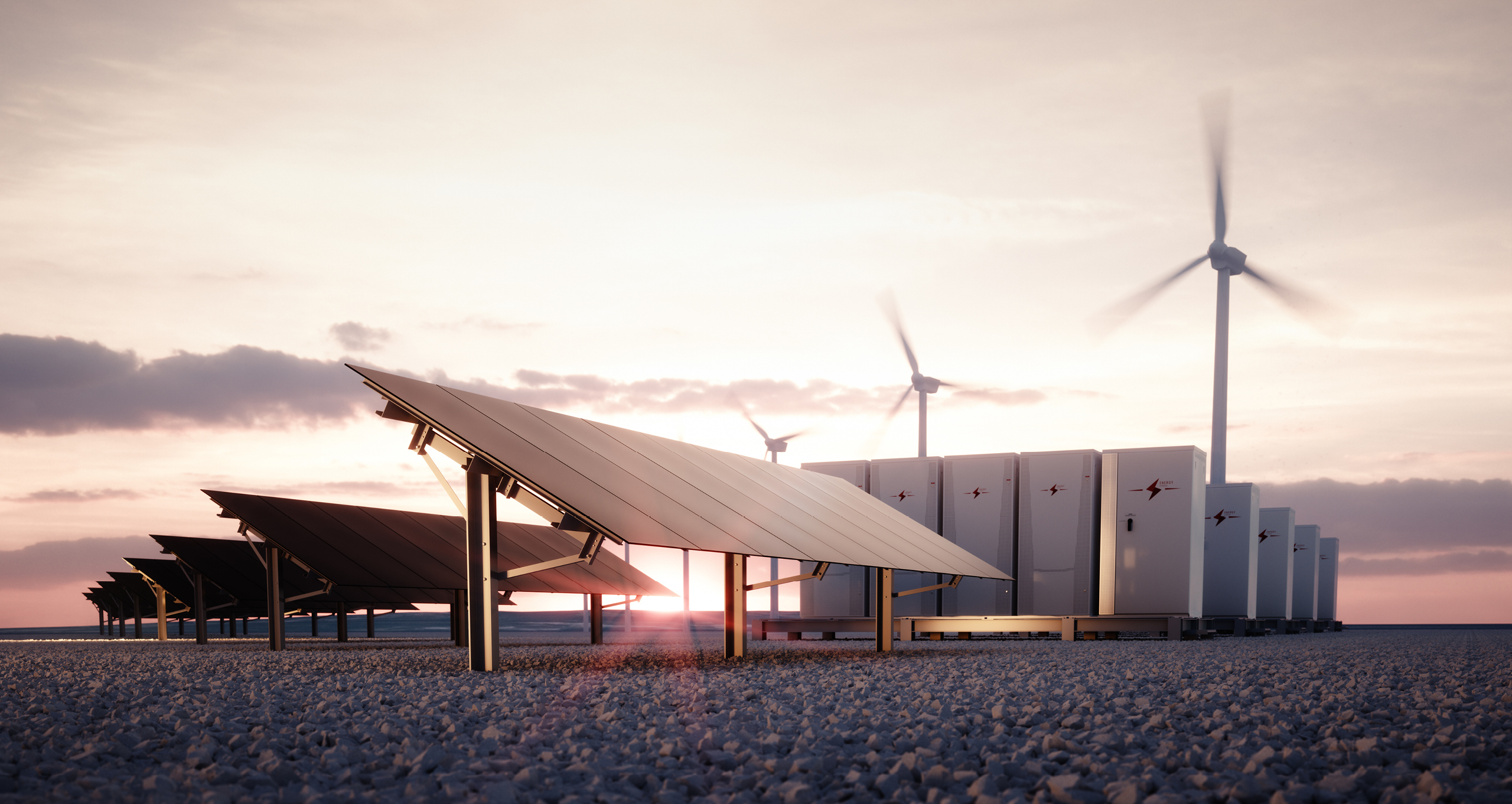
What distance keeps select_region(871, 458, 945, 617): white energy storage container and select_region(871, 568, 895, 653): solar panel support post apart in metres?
10.0

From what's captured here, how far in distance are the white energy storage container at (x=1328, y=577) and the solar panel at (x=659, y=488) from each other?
118 feet

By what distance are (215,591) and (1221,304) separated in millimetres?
37267

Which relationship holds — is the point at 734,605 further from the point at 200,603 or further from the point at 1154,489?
the point at 200,603

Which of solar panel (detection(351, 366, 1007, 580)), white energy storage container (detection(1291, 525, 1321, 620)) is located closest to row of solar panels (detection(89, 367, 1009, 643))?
solar panel (detection(351, 366, 1007, 580))

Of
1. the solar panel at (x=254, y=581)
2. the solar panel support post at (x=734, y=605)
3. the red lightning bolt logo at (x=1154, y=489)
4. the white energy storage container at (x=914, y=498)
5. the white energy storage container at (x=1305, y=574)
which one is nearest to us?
the solar panel support post at (x=734, y=605)

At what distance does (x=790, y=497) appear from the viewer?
18.9m

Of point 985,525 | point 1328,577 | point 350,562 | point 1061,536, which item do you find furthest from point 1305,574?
point 350,562

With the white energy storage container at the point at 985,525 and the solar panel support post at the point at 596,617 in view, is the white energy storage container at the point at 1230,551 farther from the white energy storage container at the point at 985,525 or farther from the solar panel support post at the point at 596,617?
the solar panel support post at the point at 596,617

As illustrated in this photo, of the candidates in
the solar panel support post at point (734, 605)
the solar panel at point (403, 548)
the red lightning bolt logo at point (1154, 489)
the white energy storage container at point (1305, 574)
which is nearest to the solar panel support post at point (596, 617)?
the solar panel at point (403, 548)

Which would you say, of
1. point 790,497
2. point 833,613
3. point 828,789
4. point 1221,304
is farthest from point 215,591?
point 1221,304

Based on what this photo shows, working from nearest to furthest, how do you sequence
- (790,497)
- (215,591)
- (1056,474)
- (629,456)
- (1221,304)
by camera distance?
(629,456), (790,497), (1056,474), (215,591), (1221,304)

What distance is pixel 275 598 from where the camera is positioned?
2083 cm

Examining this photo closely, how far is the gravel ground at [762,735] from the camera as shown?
5.61 m

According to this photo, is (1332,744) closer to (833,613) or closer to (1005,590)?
(1005,590)
